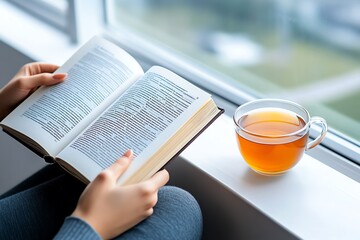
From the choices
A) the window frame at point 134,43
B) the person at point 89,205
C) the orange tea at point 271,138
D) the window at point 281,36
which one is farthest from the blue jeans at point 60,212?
the window at point 281,36

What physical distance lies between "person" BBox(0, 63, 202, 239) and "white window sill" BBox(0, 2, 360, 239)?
7cm

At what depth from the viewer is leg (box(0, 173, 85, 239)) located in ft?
3.05

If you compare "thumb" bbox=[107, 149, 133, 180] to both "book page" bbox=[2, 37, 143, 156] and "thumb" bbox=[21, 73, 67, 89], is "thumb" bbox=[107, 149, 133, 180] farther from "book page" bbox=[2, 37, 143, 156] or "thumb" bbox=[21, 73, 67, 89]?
"thumb" bbox=[21, 73, 67, 89]

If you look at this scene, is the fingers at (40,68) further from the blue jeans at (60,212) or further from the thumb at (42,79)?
the blue jeans at (60,212)

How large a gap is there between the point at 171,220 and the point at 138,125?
13 centimetres

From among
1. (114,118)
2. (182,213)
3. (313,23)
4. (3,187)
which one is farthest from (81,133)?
(313,23)

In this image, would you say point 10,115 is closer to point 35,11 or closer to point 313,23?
point 35,11

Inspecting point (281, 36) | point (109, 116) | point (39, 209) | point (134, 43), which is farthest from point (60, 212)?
point (281, 36)

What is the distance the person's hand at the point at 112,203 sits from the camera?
0.79 metres

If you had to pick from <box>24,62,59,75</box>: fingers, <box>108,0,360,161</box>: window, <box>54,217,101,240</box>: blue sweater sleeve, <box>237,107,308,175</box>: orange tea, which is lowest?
<box>108,0,360,161</box>: window

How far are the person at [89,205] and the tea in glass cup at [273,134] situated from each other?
109mm

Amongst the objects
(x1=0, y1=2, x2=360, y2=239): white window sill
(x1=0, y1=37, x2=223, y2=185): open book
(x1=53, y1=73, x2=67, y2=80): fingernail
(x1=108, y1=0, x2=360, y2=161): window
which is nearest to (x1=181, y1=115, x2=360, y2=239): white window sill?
(x1=0, y1=2, x2=360, y2=239): white window sill

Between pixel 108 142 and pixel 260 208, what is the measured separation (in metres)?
0.22

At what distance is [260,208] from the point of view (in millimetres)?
860
